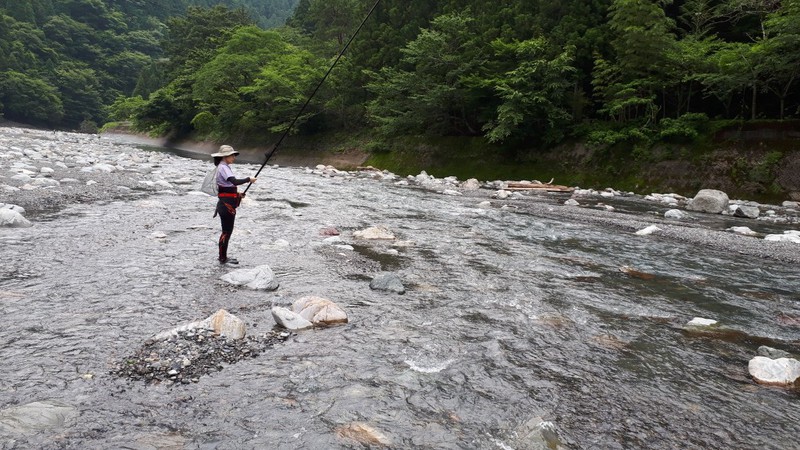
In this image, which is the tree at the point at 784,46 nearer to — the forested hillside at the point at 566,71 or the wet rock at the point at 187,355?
the forested hillside at the point at 566,71

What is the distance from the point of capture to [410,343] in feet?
13.3

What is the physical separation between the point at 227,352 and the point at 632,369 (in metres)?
3.36

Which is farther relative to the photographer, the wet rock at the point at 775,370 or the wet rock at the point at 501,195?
the wet rock at the point at 501,195

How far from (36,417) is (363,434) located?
1884mm

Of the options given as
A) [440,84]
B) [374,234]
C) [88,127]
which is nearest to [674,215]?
[374,234]

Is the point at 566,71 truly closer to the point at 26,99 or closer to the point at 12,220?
the point at 12,220

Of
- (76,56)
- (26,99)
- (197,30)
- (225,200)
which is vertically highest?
(76,56)

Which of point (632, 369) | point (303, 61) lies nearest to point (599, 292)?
point (632, 369)

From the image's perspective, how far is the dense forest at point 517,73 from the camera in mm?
20656

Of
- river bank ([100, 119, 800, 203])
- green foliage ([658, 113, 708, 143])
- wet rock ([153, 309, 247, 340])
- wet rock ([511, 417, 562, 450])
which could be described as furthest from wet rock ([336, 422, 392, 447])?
green foliage ([658, 113, 708, 143])

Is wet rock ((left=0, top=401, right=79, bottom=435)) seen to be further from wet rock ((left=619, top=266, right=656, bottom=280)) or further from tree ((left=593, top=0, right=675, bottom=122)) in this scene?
tree ((left=593, top=0, right=675, bottom=122))

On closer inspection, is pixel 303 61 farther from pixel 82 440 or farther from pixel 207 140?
pixel 82 440

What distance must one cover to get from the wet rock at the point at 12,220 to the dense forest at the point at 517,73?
66.6 feet

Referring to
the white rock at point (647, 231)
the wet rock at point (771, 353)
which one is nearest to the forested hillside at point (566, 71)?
the white rock at point (647, 231)
